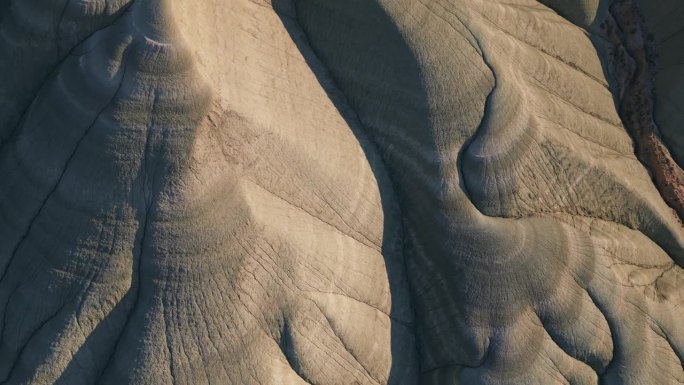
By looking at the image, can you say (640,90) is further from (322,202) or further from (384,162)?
(322,202)

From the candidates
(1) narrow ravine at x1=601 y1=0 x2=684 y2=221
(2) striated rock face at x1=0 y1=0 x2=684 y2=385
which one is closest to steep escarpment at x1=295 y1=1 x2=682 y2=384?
(2) striated rock face at x1=0 y1=0 x2=684 y2=385

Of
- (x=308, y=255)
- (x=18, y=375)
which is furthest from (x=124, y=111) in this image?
(x=18, y=375)

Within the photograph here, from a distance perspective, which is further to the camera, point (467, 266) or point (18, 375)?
point (467, 266)

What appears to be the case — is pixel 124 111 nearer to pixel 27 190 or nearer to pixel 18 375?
pixel 27 190

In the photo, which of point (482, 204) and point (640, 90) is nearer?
point (482, 204)

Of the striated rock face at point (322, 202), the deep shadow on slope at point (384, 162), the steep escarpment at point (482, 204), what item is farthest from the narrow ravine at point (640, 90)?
the deep shadow on slope at point (384, 162)

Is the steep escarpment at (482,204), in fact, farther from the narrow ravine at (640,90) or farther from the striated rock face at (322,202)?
the narrow ravine at (640,90)

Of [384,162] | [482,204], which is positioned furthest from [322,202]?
[482,204]

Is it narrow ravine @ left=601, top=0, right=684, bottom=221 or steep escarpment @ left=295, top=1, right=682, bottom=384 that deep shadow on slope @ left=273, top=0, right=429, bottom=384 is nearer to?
steep escarpment @ left=295, top=1, right=682, bottom=384
